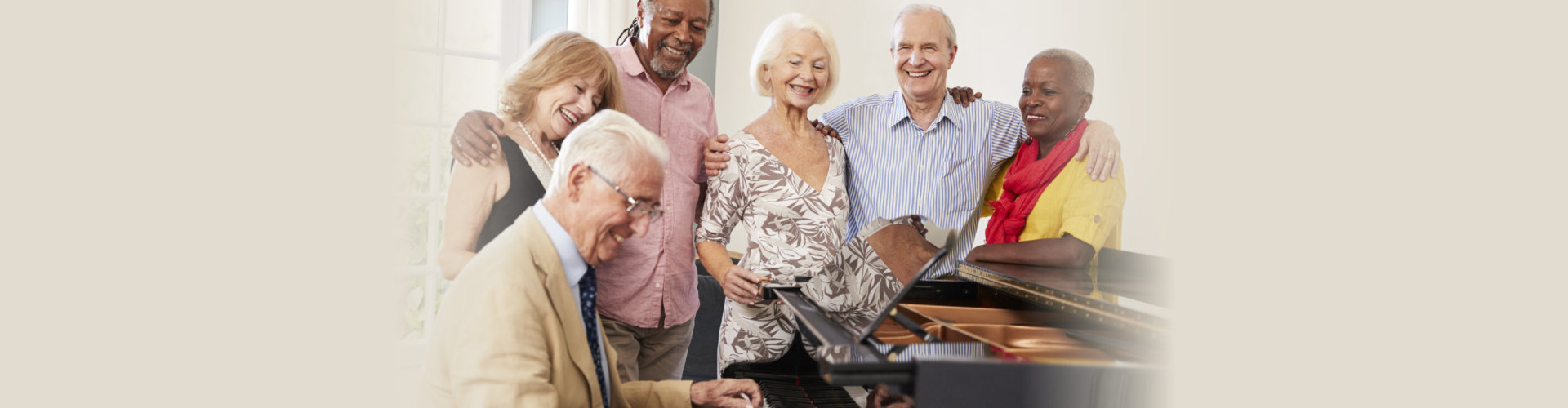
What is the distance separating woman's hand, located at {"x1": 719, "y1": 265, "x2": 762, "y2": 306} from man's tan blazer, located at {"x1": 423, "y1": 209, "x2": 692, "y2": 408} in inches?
30.6

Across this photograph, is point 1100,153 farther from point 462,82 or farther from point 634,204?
point 462,82

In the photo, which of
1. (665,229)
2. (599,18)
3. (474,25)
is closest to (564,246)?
(665,229)

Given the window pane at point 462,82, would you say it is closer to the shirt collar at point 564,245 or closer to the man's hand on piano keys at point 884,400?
the shirt collar at point 564,245

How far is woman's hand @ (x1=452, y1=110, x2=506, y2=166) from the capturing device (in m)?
2.52

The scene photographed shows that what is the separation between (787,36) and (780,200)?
493 mm

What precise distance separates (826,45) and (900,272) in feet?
2.37

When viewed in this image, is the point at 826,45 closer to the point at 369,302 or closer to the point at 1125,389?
the point at 1125,389

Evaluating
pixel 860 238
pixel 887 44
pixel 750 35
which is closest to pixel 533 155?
pixel 860 238

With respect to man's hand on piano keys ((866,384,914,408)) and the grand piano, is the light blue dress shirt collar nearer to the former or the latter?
the grand piano

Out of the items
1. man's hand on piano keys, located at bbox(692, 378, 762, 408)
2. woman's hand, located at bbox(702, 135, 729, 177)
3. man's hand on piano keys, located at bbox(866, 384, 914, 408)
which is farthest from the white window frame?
man's hand on piano keys, located at bbox(866, 384, 914, 408)

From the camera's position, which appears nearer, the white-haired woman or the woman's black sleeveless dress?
the woman's black sleeveless dress

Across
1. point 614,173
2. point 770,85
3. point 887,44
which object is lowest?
point 614,173

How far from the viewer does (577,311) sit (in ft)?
6.16

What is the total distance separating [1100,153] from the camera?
2.72 m
